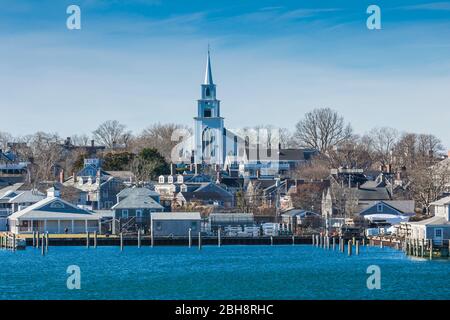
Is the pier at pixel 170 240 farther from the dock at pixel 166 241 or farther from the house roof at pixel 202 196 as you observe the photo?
the house roof at pixel 202 196

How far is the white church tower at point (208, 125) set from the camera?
496ft

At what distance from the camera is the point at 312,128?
152m

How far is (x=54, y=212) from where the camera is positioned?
9344cm

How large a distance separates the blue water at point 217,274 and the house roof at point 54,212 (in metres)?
5.55

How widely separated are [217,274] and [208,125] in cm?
8545

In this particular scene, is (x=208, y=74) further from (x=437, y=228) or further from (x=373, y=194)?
(x=437, y=228)

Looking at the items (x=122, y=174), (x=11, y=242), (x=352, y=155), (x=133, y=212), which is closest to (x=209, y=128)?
(x=352, y=155)

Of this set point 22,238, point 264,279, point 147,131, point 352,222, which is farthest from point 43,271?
point 147,131

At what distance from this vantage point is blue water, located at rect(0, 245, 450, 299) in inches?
2260

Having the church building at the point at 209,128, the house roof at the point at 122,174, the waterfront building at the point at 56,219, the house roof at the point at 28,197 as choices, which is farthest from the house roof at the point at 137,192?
the church building at the point at 209,128

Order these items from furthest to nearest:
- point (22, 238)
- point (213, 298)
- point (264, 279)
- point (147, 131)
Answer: point (147, 131) → point (22, 238) → point (264, 279) → point (213, 298)

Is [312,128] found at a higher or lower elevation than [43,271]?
higher

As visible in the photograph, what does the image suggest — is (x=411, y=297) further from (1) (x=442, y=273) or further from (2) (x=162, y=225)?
(2) (x=162, y=225)

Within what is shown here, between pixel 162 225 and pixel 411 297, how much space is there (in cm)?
3754
